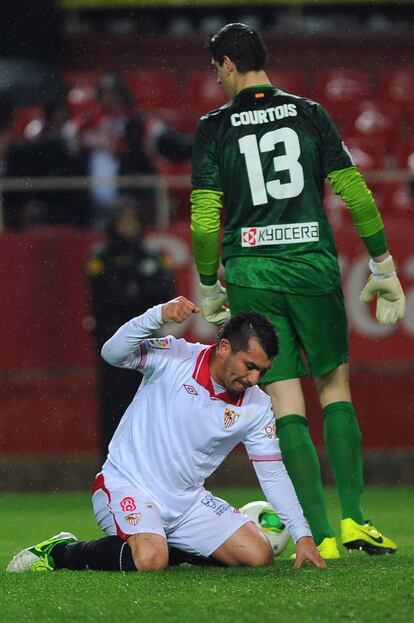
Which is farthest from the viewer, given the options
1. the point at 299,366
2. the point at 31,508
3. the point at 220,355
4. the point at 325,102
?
the point at 325,102

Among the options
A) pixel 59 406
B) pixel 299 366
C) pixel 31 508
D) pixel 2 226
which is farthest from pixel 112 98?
pixel 299 366

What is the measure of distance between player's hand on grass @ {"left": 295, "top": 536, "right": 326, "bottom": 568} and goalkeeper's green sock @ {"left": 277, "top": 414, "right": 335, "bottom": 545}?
42 cm

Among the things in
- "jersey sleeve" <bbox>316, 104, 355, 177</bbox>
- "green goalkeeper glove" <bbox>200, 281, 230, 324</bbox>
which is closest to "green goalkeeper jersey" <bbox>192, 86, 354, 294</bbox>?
"jersey sleeve" <bbox>316, 104, 355, 177</bbox>

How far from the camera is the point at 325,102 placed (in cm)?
1364

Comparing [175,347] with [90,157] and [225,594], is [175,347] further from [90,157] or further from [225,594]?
[90,157]

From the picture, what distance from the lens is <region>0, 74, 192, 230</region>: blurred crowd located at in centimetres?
1041

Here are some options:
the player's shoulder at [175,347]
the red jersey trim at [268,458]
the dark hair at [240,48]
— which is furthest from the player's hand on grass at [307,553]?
the dark hair at [240,48]

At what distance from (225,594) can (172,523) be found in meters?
1.03

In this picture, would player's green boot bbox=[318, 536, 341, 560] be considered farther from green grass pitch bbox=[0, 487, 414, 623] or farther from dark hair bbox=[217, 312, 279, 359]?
dark hair bbox=[217, 312, 279, 359]

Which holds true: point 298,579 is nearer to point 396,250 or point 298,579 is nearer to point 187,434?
point 187,434

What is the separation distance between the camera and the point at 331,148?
6.16m

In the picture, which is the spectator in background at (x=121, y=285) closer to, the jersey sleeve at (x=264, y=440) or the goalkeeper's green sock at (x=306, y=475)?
the goalkeeper's green sock at (x=306, y=475)

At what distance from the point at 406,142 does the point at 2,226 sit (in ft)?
12.8

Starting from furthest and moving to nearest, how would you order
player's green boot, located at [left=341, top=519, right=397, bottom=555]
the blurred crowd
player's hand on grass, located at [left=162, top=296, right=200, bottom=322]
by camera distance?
the blurred crowd < player's green boot, located at [left=341, top=519, right=397, bottom=555] < player's hand on grass, located at [left=162, top=296, right=200, bottom=322]
